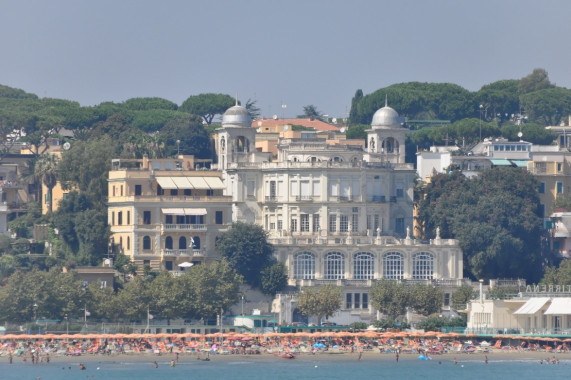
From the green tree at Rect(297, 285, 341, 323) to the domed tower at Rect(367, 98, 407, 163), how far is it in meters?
18.9

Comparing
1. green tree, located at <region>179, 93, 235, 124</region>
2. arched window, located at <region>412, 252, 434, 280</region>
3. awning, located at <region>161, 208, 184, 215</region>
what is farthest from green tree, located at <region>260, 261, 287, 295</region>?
green tree, located at <region>179, 93, 235, 124</region>

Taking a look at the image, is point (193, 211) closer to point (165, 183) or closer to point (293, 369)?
point (165, 183)

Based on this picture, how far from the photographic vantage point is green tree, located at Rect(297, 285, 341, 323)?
143250mm

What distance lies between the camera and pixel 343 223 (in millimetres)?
153500

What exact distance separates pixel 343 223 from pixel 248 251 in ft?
29.4

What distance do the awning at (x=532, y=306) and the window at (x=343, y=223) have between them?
16.2m

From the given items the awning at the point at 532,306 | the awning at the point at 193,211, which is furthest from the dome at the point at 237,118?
the awning at the point at 532,306

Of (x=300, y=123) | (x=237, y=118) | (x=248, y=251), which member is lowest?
(x=248, y=251)

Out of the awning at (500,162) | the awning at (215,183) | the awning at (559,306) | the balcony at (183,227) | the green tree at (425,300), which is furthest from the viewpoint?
the awning at (500,162)

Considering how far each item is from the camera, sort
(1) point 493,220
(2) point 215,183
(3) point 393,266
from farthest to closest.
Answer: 1. (2) point 215,183
2. (1) point 493,220
3. (3) point 393,266

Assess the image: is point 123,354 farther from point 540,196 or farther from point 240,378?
point 540,196

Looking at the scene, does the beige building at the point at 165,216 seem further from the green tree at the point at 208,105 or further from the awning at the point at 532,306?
the green tree at the point at 208,105

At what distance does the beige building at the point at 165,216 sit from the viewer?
151m

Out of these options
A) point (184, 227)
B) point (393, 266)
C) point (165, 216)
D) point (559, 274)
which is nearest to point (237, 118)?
point (184, 227)
